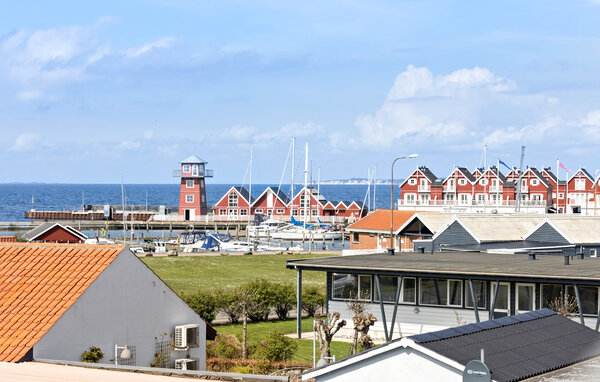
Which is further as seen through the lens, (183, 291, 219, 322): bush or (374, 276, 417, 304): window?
(183, 291, 219, 322): bush

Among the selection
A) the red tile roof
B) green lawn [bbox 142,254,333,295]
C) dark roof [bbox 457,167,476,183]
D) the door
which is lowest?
green lawn [bbox 142,254,333,295]

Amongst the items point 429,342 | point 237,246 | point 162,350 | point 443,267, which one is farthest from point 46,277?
point 237,246

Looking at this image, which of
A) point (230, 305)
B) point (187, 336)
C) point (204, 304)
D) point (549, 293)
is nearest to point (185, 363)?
point (187, 336)

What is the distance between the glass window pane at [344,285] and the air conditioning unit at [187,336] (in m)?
14.0

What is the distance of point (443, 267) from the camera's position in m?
34.1

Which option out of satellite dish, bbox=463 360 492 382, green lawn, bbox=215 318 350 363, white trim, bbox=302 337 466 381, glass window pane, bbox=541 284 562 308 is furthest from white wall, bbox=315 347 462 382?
glass window pane, bbox=541 284 562 308

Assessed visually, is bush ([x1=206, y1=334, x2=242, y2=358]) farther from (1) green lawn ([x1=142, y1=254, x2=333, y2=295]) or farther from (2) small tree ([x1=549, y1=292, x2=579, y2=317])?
(1) green lawn ([x1=142, y1=254, x2=333, y2=295])

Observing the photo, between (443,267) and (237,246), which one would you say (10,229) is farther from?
(443,267)

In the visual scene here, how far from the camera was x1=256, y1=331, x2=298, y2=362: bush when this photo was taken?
2980 centimetres

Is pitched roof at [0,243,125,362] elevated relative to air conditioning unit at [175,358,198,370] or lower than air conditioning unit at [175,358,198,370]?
elevated

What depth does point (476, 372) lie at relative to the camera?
14.1 metres

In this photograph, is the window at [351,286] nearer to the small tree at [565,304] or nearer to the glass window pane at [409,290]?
the glass window pane at [409,290]

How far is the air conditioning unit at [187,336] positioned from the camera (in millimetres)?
23109

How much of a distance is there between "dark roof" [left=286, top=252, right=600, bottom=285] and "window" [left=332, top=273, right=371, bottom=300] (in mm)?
689
